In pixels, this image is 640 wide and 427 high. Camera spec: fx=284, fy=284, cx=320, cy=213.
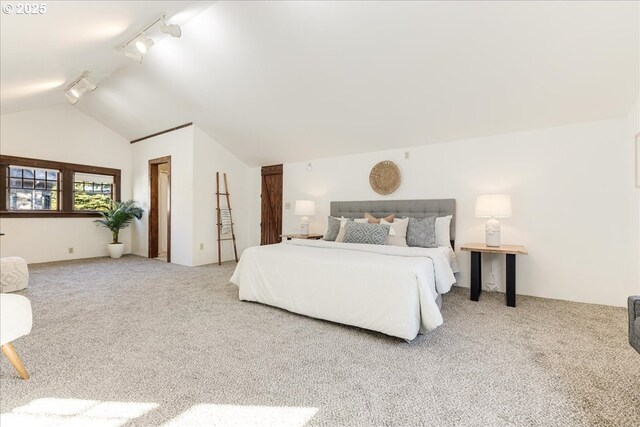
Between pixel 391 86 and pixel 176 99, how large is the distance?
134 inches

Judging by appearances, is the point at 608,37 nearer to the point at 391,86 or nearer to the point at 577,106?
the point at 577,106

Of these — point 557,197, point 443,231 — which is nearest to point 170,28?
point 443,231

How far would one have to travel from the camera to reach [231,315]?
2729 mm

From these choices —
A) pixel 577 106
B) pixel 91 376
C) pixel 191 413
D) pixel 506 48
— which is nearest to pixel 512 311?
pixel 577 106

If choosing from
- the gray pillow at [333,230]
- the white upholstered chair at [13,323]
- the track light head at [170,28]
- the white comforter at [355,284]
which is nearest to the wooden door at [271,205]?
the gray pillow at [333,230]

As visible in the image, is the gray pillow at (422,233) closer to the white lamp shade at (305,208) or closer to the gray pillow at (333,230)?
the gray pillow at (333,230)

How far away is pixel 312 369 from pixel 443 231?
8.62ft

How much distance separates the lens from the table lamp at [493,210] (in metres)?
3.20

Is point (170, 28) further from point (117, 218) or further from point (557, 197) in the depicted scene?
point (557, 197)

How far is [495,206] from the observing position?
127 inches

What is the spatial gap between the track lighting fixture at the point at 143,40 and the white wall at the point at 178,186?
194cm

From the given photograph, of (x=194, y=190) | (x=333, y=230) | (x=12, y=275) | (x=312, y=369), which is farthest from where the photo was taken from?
(x=194, y=190)

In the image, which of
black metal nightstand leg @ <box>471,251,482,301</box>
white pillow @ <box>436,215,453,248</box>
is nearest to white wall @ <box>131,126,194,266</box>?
white pillow @ <box>436,215,453,248</box>

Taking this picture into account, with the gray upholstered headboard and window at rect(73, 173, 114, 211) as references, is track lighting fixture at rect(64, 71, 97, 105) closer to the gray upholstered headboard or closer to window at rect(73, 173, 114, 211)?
window at rect(73, 173, 114, 211)
